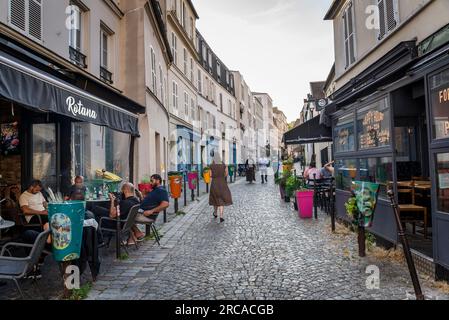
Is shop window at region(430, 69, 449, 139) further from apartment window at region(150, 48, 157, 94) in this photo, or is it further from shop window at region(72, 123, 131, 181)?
apartment window at region(150, 48, 157, 94)

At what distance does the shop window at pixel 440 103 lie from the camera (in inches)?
173

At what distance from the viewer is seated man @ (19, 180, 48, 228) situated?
20.8 feet

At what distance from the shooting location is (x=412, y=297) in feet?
13.8

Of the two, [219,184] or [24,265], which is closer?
[24,265]

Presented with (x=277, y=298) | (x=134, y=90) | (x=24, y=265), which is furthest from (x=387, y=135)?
(x=134, y=90)

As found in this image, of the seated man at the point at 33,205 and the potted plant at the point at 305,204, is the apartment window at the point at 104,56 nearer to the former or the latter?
the seated man at the point at 33,205

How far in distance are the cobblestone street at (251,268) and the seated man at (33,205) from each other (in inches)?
61.8

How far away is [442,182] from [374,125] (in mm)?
2172

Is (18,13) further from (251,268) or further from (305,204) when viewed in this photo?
(305,204)

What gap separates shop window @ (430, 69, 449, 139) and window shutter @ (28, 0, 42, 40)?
7758 mm

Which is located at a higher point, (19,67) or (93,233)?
(19,67)
